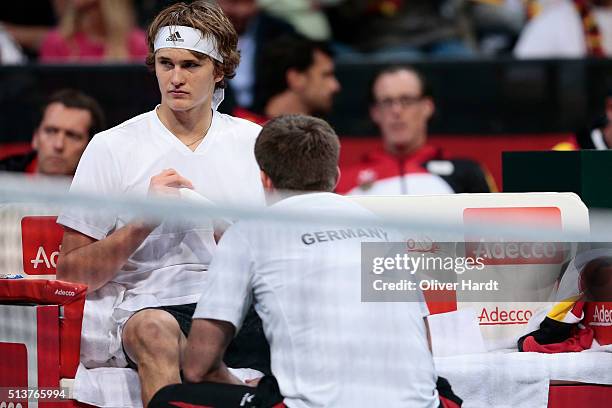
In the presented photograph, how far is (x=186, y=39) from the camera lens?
4219 mm

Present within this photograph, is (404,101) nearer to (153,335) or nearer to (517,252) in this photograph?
(517,252)

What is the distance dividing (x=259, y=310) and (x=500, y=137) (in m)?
4.96

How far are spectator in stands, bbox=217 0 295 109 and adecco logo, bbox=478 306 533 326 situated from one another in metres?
4.39

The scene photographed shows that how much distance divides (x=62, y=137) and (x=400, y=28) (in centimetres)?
314

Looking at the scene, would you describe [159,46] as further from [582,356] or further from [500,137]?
[500,137]

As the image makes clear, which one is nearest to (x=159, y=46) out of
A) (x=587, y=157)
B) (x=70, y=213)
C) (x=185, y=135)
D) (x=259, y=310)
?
(x=185, y=135)

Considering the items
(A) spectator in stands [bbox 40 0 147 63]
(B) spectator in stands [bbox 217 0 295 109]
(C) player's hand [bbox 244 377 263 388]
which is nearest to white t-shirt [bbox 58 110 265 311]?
(C) player's hand [bbox 244 377 263 388]

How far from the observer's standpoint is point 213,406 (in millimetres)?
3369

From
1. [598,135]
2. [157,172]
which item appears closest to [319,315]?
[157,172]

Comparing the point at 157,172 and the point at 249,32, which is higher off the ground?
the point at 249,32

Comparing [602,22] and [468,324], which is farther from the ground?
[602,22]

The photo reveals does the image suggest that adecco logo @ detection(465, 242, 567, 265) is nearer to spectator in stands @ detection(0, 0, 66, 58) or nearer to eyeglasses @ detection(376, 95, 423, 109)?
eyeglasses @ detection(376, 95, 423, 109)

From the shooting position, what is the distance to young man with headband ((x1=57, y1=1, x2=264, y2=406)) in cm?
369

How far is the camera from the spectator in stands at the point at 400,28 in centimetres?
851
